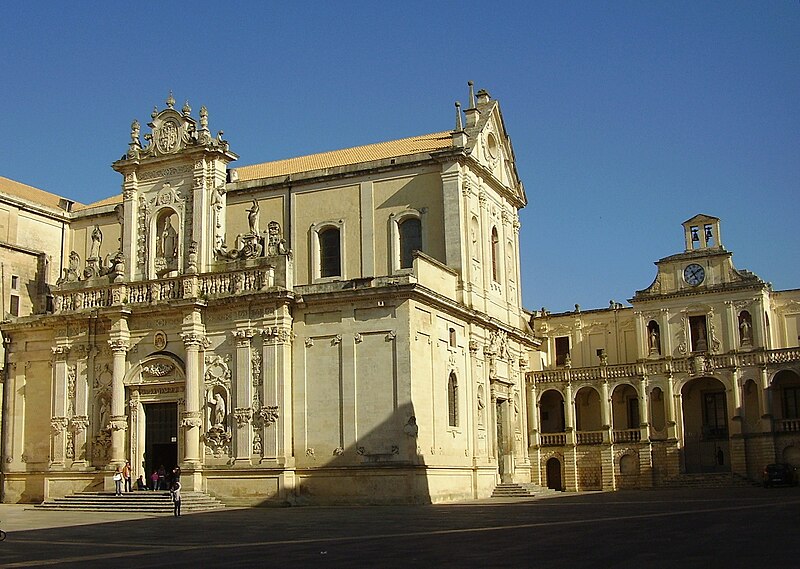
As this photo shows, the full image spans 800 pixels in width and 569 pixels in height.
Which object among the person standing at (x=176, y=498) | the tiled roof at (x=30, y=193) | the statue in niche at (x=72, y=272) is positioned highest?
the tiled roof at (x=30, y=193)

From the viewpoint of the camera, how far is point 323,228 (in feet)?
140

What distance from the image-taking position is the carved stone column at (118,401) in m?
40.0

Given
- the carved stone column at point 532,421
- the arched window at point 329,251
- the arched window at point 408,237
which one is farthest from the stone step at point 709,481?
the arched window at point 329,251

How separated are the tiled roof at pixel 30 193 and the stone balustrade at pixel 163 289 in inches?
271

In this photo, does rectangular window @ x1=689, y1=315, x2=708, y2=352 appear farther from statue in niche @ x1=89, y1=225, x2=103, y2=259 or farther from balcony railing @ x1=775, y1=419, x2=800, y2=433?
statue in niche @ x1=89, y1=225, x2=103, y2=259

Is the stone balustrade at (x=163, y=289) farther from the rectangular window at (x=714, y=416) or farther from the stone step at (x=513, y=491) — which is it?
the rectangular window at (x=714, y=416)

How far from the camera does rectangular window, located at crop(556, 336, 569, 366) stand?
61.9 m

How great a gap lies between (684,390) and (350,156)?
24.1 metres

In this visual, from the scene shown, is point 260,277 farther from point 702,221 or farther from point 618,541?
point 702,221

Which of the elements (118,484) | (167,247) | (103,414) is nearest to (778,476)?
(118,484)

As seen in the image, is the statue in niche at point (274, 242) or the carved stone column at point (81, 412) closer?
the statue in niche at point (274, 242)

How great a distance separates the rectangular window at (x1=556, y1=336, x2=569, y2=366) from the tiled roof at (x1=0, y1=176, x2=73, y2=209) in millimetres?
30866

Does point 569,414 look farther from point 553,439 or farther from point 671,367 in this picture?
point 671,367

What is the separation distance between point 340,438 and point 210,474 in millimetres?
5638
